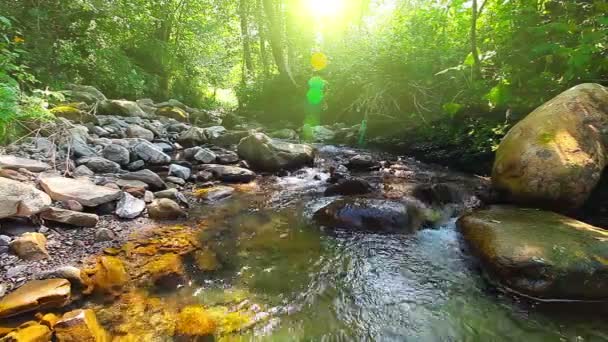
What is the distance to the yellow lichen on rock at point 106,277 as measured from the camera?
2973 millimetres

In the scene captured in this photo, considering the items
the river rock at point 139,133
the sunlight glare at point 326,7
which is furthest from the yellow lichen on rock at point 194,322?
the sunlight glare at point 326,7

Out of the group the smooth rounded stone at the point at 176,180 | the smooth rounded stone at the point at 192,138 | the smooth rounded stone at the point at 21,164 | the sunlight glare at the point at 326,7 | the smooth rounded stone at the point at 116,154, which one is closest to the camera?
the smooth rounded stone at the point at 21,164

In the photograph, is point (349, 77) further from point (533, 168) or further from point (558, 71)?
point (533, 168)

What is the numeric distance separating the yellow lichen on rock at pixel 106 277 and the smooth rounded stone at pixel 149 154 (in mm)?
3840

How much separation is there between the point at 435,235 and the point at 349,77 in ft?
28.4

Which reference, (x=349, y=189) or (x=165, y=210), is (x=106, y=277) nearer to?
(x=165, y=210)

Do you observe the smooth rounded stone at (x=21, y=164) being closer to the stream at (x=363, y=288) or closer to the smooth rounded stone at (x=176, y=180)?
the smooth rounded stone at (x=176, y=180)

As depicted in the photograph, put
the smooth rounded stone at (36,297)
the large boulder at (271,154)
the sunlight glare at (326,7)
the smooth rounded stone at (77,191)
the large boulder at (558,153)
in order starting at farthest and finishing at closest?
the sunlight glare at (326,7) → the large boulder at (271,154) → the smooth rounded stone at (77,191) → the large boulder at (558,153) → the smooth rounded stone at (36,297)

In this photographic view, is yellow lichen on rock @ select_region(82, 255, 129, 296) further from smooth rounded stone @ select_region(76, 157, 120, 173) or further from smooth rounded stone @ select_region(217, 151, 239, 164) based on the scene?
smooth rounded stone @ select_region(217, 151, 239, 164)

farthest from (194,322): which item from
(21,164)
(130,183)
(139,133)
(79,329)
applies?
(139,133)

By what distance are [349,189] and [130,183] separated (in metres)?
3.53

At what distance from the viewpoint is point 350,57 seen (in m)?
12.3

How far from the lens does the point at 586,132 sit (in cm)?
430

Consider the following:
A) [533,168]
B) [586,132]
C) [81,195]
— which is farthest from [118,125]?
[586,132]
